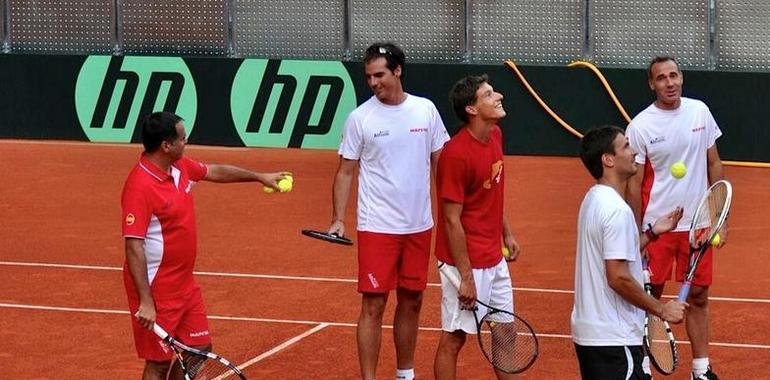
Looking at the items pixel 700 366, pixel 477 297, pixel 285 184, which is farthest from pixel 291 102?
pixel 477 297

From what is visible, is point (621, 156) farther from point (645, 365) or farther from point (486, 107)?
point (486, 107)

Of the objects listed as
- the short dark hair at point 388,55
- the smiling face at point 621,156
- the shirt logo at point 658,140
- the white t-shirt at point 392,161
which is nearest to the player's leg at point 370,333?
the white t-shirt at point 392,161

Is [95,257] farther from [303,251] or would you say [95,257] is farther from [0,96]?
[0,96]

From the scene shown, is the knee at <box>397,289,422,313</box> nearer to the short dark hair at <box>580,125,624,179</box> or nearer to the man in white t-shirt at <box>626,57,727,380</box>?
the man in white t-shirt at <box>626,57,727,380</box>

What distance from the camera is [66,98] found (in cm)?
2408

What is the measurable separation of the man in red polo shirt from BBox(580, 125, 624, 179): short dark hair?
237 cm

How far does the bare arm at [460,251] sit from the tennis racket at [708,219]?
1.28 m

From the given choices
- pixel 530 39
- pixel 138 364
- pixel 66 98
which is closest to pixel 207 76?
pixel 66 98

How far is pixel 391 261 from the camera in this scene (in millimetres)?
9859

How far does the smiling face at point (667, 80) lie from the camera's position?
10047 millimetres

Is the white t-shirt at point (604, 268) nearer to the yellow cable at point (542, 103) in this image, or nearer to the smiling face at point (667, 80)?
the smiling face at point (667, 80)

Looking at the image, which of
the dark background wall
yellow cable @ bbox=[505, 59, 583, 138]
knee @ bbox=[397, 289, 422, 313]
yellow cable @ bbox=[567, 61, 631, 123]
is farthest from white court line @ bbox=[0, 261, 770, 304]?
yellow cable @ bbox=[505, 59, 583, 138]

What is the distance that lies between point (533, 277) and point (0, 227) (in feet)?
21.1

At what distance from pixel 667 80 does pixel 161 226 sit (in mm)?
3645
